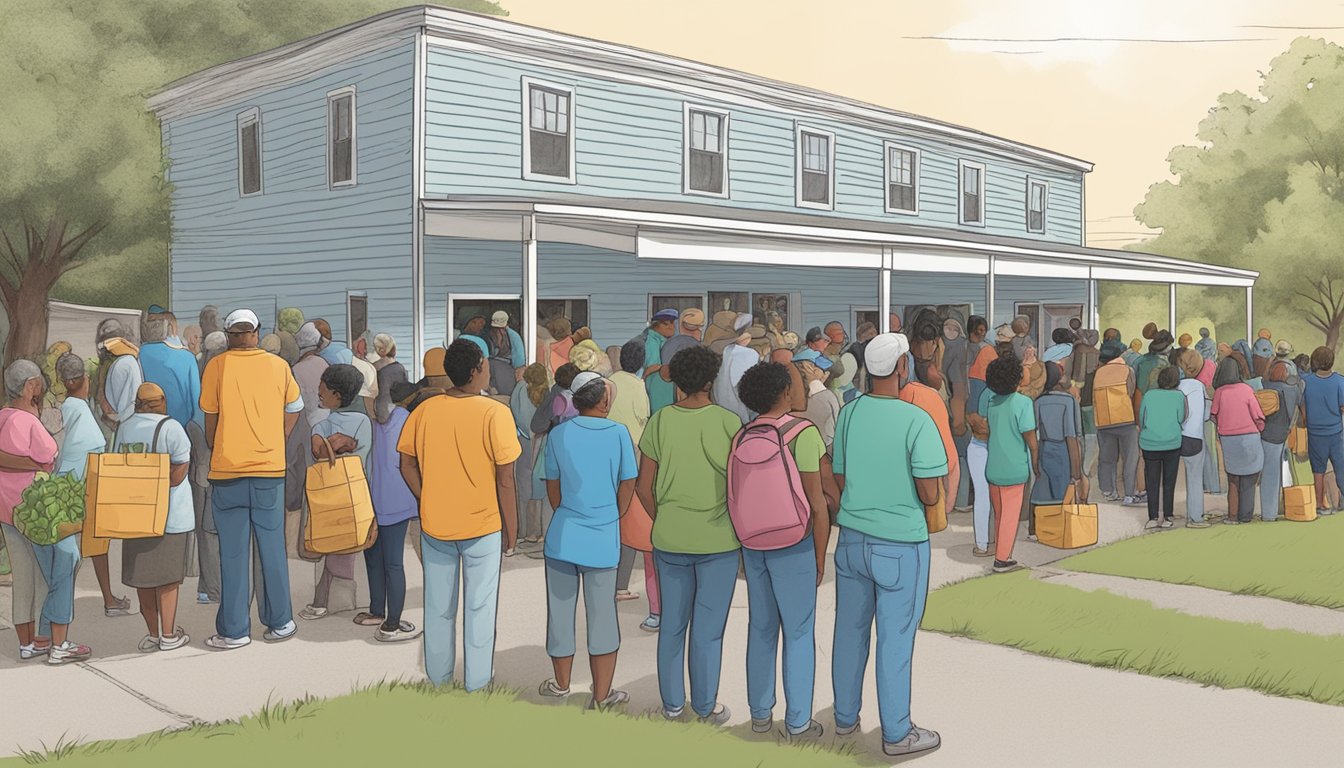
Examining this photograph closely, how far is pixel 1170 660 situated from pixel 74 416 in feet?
21.7

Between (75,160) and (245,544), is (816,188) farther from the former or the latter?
(245,544)

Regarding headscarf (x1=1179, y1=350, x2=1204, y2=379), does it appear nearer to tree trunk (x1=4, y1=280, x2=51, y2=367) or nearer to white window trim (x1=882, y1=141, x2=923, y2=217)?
white window trim (x1=882, y1=141, x2=923, y2=217)

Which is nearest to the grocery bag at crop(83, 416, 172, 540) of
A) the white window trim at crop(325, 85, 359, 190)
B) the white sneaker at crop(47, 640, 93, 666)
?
the white sneaker at crop(47, 640, 93, 666)

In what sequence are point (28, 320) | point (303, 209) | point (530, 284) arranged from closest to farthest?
point (530, 284) → point (303, 209) → point (28, 320)

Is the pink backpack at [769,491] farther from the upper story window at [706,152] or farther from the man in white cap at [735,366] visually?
the upper story window at [706,152]

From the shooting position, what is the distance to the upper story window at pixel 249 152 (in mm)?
20656

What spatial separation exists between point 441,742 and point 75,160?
20.9 metres

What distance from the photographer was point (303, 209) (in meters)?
19.5

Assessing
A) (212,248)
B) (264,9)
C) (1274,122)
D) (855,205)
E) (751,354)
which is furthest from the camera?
(1274,122)

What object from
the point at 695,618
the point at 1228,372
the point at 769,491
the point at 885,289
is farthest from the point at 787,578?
the point at 885,289

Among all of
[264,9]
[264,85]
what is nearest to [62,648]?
[264,85]

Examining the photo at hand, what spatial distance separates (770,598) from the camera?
584 cm

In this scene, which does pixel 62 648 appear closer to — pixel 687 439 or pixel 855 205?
pixel 687 439

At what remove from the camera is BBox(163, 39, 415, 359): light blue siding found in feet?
57.4
